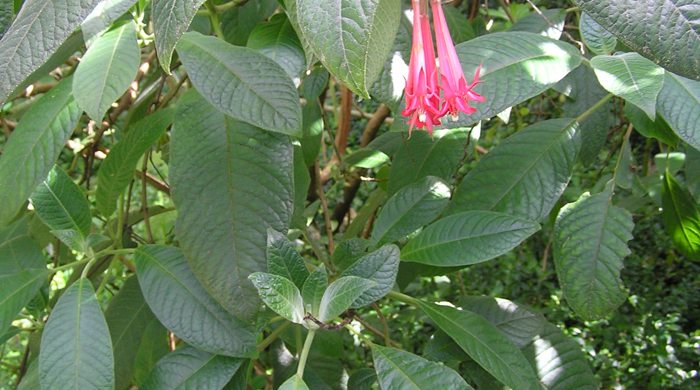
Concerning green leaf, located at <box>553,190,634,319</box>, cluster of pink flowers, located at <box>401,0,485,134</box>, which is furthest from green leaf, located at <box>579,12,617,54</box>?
cluster of pink flowers, located at <box>401,0,485,134</box>

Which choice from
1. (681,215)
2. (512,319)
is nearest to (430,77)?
(512,319)

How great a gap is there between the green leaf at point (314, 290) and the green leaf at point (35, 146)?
32 centimetres

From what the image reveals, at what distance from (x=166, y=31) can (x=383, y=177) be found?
1184 mm

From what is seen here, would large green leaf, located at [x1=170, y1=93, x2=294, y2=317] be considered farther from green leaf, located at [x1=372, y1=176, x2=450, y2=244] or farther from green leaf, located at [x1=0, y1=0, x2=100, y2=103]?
green leaf, located at [x1=0, y1=0, x2=100, y2=103]

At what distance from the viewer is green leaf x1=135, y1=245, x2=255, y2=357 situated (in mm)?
924

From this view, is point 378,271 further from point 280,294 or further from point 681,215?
point 681,215

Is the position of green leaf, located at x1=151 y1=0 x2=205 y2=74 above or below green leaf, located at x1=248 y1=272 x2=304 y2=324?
above

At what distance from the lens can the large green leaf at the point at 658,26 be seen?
1.75ft

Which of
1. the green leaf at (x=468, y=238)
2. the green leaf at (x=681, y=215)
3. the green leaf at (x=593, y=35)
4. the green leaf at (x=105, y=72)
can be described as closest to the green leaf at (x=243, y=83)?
the green leaf at (x=105, y=72)

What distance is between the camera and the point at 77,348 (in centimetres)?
90

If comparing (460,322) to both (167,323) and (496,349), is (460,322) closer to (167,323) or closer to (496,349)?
(496,349)

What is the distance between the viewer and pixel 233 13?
1.26m

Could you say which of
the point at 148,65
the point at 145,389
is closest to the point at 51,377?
the point at 145,389

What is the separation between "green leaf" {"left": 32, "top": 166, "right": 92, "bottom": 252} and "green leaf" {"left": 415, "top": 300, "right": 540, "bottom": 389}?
0.47 m
